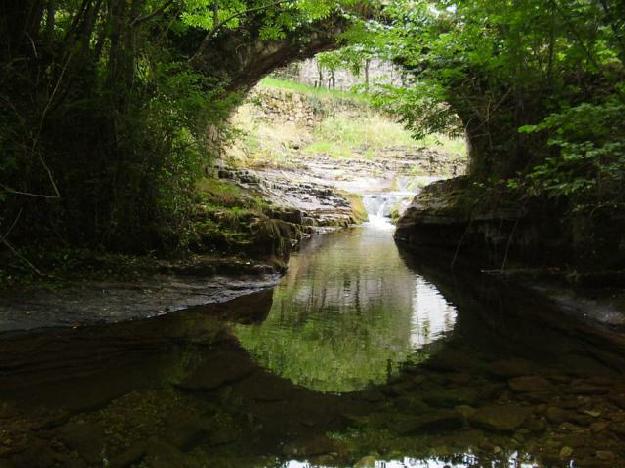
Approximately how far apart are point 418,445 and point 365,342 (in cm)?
211

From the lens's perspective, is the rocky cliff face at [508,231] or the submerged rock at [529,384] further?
the rocky cliff face at [508,231]

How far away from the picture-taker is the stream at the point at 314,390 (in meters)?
2.90

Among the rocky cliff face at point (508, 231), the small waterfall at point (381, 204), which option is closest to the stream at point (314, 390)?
the rocky cliff face at point (508, 231)

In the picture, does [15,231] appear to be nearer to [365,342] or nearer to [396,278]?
[365,342]

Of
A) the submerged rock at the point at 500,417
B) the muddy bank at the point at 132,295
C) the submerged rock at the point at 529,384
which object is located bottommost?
the submerged rock at the point at 500,417

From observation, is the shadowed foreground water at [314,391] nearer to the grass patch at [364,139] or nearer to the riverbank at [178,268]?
the riverbank at [178,268]

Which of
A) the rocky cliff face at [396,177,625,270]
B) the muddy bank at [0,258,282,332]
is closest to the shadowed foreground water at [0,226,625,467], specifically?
the muddy bank at [0,258,282,332]

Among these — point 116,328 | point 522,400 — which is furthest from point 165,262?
point 522,400

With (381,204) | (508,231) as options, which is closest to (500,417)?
(508,231)

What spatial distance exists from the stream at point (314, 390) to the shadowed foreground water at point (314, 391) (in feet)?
0.05

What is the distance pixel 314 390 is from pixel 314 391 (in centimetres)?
2

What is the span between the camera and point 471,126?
1084 cm

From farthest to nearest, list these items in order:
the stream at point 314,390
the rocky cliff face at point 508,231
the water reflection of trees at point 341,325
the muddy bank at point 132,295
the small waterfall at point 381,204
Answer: the small waterfall at point 381,204 < the rocky cliff face at point 508,231 < the muddy bank at point 132,295 < the water reflection of trees at point 341,325 < the stream at point 314,390

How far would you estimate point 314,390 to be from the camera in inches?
Result: 153
